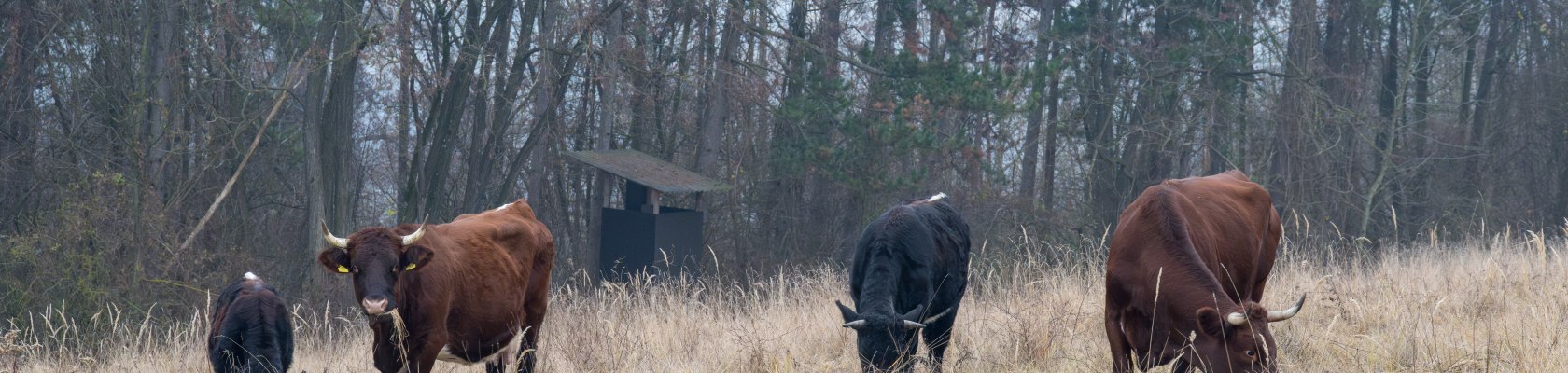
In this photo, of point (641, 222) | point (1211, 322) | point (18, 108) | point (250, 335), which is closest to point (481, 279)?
point (250, 335)

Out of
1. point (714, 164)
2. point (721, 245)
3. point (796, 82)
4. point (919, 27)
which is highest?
point (919, 27)

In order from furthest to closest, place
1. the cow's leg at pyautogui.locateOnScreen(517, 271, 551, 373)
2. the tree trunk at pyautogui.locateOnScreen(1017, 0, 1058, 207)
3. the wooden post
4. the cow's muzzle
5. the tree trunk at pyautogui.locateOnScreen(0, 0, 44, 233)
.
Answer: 1. the tree trunk at pyautogui.locateOnScreen(1017, 0, 1058, 207)
2. the wooden post
3. the tree trunk at pyautogui.locateOnScreen(0, 0, 44, 233)
4. the cow's leg at pyautogui.locateOnScreen(517, 271, 551, 373)
5. the cow's muzzle

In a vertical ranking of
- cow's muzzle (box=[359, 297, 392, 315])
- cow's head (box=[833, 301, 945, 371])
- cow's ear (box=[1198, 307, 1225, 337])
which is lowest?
cow's head (box=[833, 301, 945, 371])

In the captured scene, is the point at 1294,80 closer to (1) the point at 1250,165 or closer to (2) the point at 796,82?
(1) the point at 1250,165

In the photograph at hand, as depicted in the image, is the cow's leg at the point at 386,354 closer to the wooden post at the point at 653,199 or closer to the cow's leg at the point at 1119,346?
the cow's leg at the point at 1119,346

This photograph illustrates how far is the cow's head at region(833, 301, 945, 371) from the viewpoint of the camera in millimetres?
6098

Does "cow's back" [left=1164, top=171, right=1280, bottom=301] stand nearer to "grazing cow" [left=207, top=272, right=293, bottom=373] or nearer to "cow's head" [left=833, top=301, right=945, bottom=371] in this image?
"cow's head" [left=833, top=301, right=945, bottom=371]

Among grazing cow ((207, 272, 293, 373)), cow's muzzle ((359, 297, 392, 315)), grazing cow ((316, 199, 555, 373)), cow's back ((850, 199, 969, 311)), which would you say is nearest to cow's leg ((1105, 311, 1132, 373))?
cow's back ((850, 199, 969, 311))

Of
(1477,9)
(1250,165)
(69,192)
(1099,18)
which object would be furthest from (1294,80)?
(69,192)

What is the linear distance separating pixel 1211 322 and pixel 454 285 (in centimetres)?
377

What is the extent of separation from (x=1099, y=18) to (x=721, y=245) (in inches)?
303

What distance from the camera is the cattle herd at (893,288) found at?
18.2 ft

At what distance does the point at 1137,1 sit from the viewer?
821 inches

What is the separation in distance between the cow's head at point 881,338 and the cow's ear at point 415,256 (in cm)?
205
